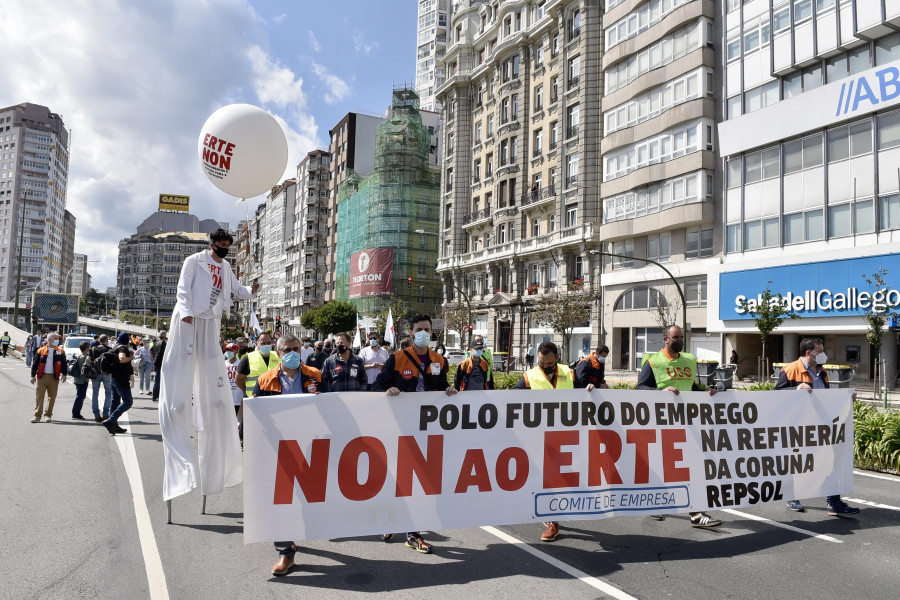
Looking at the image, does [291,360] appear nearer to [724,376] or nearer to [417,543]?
[417,543]

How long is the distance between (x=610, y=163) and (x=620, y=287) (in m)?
7.61

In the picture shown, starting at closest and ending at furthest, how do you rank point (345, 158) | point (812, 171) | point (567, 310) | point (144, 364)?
point (144, 364) < point (812, 171) < point (567, 310) < point (345, 158)

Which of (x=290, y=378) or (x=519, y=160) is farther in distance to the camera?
(x=519, y=160)

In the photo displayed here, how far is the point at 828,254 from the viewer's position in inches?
1077

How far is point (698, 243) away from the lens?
34.8 m

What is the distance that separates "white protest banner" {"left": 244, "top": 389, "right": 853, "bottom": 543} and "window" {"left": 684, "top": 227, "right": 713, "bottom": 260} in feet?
94.5

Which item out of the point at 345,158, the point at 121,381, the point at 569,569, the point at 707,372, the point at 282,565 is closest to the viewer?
the point at 282,565

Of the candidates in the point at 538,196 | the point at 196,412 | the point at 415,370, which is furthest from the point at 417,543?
the point at 538,196

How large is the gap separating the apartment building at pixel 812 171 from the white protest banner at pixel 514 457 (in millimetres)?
20866

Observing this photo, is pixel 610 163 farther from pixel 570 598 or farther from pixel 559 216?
pixel 570 598

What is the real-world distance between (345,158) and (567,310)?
57.2 meters

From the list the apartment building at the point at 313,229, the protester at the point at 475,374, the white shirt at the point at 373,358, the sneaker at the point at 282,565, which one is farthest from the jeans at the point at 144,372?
the apartment building at the point at 313,229

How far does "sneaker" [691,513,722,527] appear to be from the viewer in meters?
6.71

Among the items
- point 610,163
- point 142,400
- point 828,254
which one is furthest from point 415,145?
point 142,400
